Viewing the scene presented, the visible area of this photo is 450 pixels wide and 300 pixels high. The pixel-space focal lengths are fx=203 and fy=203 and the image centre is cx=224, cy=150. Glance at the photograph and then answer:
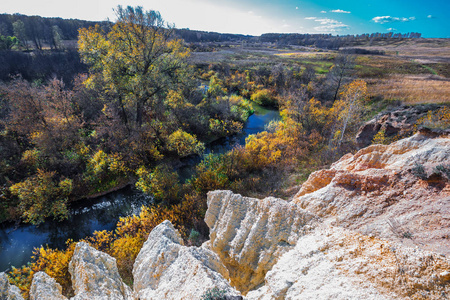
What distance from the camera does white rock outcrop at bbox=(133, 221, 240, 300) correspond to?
5298 millimetres

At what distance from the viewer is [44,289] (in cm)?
705

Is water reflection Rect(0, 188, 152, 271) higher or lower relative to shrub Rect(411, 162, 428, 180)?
lower

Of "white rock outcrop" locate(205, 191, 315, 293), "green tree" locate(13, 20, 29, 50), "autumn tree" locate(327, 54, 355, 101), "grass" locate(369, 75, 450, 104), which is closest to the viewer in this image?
"white rock outcrop" locate(205, 191, 315, 293)

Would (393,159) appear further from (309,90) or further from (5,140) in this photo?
(309,90)

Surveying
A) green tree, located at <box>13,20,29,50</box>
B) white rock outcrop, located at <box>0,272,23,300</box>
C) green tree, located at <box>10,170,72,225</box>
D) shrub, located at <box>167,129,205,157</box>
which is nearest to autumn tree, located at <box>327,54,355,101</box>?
shrub, located at <box>167,129,205,157</box>

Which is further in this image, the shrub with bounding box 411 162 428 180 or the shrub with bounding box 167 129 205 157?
the shrub with bounding box 167 129 205 157

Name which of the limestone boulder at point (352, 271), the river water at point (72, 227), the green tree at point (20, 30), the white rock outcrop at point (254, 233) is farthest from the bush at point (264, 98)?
the green tree at point (20, 30)

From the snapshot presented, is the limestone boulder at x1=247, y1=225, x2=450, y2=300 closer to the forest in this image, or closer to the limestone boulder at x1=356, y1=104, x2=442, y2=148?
the forest

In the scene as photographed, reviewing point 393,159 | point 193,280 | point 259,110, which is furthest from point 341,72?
point 193,280

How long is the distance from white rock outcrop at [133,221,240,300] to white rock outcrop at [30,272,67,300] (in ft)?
8.53

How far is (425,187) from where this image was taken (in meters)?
5.96

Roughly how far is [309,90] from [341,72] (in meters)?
8.73

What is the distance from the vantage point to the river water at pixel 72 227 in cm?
1414

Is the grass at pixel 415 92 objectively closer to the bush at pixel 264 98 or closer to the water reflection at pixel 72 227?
the bush at pixel 264 98
